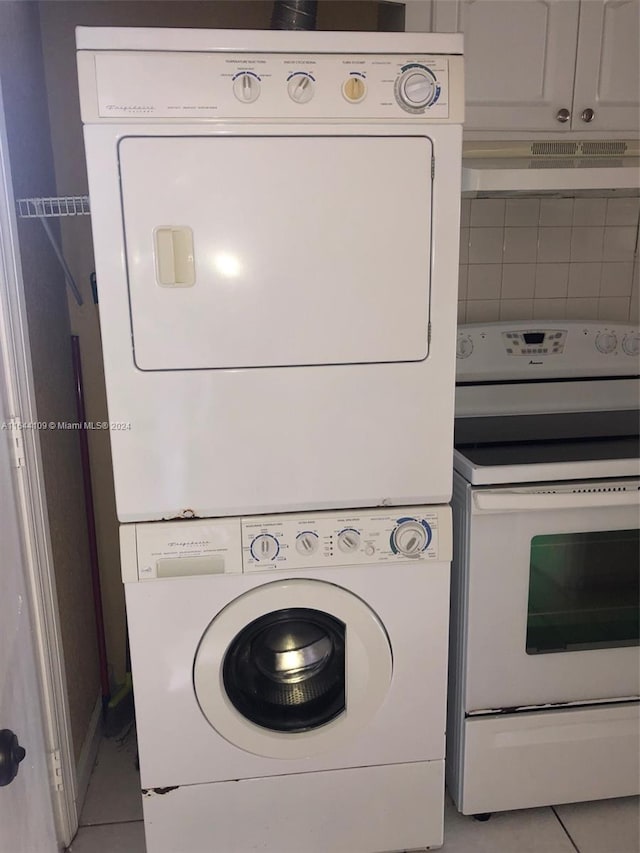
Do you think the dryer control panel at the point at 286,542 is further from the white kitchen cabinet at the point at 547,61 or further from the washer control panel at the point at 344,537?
the white kitchen cabinet at the point at 547,61

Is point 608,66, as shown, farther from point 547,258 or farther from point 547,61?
point 547,258

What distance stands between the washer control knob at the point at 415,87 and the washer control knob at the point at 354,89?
0.07m

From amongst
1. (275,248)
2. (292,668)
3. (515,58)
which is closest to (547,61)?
(515,58)

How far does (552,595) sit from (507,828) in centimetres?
65

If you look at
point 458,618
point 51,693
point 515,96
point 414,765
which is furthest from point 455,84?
point 51,693

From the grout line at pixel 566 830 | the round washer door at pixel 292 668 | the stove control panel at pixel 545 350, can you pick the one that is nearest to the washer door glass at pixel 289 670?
the round washer door at pixel 292 668

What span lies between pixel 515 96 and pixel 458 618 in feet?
4.50

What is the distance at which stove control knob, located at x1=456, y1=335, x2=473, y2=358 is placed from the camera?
6.80ft

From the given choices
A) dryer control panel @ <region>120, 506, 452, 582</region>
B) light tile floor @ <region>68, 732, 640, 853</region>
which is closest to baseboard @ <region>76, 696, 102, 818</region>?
light tile floor @ <region>68, 732, 640, 853</region>

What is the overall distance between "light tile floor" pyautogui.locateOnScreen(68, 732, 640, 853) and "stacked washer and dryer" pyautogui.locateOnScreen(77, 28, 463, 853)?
189 mm

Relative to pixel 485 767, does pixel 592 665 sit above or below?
above

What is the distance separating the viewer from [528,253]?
2242 mm

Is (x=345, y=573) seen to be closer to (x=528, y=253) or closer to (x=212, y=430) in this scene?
(x=212, y=430)

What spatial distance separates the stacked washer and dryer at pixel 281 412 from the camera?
4.32 ft
